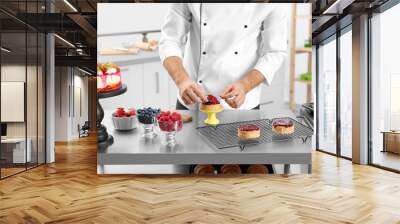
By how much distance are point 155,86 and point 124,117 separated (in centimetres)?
54

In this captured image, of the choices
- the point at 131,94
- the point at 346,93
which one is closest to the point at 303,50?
the point at 131,94

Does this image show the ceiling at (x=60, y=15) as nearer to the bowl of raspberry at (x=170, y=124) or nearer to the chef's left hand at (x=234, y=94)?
the chef's left hand at (x=234, y=94)

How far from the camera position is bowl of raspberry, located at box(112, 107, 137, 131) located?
494 cm

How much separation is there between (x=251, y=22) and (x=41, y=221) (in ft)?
10.5

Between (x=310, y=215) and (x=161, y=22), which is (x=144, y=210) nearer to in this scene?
(x=310, y=215)

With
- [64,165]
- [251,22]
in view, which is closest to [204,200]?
[251,22]

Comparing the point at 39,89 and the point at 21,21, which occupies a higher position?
the point at 21,21

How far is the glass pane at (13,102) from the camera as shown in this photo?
5234mm

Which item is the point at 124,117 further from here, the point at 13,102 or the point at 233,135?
the point at 13,102

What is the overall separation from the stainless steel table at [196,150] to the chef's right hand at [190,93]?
0.54 feet

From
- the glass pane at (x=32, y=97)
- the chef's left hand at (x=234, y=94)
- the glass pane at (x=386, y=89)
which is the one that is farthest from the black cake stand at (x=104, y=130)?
Answer: the glass pane at (x=386, y=89)

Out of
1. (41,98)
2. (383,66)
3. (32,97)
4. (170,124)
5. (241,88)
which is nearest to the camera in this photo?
(170,124)

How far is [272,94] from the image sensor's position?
495 centimetres

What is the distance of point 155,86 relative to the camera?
495cm
